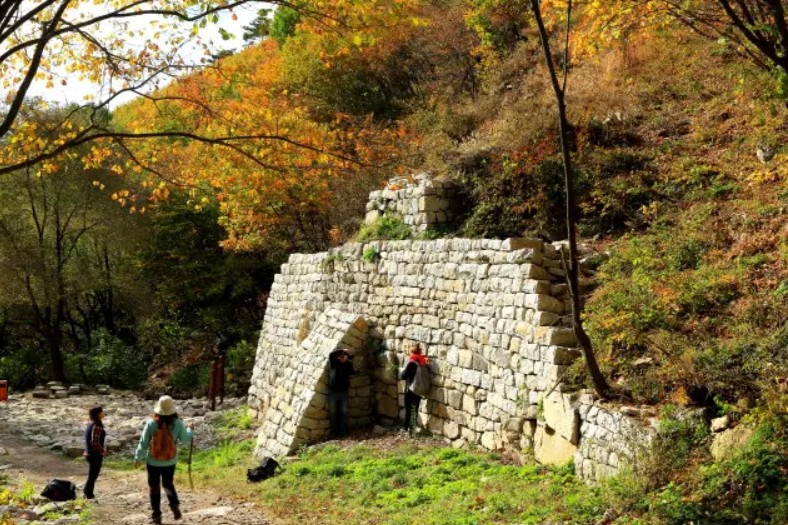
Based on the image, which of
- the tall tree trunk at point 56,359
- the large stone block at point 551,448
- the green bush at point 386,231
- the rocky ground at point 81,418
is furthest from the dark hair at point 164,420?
the tall tree trunk at point 56,359

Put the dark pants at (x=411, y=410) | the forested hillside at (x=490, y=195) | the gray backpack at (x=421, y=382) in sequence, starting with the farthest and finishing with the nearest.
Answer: the dark pants at (x=411, y=410) < the gray backpack at (x=421, y=382) < the forested hillside at (x=490, y=195)

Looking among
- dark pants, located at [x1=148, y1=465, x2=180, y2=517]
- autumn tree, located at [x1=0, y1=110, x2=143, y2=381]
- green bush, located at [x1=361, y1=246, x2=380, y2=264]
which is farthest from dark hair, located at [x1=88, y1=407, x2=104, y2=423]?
autumn tree, located at [x1=0, y1=110, x2=143, y2=381]

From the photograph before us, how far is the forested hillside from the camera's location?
6.71m

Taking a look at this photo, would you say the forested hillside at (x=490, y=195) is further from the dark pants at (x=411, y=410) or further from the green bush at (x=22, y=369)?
the dark pants at (x=411, y=410)

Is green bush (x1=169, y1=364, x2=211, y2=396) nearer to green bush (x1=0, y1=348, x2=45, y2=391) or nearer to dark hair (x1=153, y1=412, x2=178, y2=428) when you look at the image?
green bush (x1=0, y1=348, x2=45, y2=391)

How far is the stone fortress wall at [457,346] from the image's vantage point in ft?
26.7

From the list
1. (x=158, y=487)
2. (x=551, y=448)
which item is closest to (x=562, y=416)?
(x=551, y=448)

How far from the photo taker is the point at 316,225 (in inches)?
840

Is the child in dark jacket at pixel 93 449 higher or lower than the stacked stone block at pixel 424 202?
lower

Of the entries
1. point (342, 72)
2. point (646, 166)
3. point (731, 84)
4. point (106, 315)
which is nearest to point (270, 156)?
point (646, 166)

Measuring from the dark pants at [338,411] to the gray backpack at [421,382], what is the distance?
169 centimetres

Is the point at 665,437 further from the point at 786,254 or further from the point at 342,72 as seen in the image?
the point at 342,72

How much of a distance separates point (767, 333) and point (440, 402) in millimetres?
5304

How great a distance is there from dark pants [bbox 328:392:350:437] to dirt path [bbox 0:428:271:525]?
101 inches
